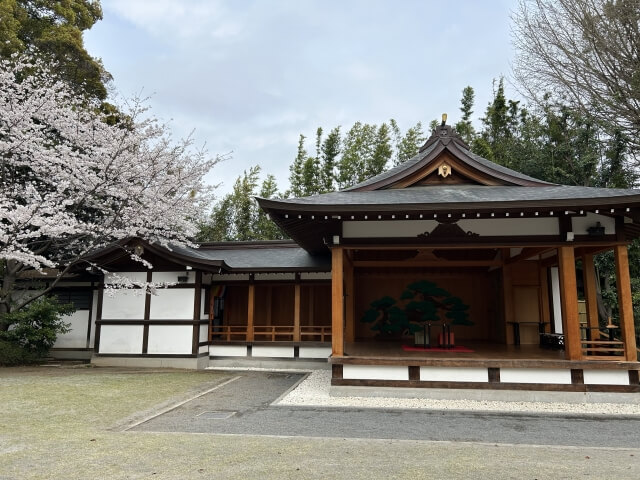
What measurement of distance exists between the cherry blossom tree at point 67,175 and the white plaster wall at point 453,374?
7507 millimetres

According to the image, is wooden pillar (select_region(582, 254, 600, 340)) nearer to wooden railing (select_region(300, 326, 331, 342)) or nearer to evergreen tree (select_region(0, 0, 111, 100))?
wooden railing (select_region(300, 326, 331, 342))

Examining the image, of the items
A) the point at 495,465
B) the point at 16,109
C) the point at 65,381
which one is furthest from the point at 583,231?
the point at 16,109

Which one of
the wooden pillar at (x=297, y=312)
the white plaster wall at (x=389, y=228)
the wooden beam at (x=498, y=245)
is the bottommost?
the wooden pillar at (x=297, y=312)

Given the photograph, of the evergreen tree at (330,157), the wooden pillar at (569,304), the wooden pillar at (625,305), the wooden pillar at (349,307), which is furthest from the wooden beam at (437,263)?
the evergreen tree at (330,157)

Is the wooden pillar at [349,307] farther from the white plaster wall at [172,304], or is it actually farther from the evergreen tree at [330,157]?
the evergreen tree at [330,157]

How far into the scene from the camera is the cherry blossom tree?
979 cm

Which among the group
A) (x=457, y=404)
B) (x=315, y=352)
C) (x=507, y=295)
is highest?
(x=507, y=295)

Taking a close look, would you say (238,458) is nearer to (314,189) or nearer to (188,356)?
(188,356)

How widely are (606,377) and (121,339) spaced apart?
36.3 ft

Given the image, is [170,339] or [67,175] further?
[170,339]

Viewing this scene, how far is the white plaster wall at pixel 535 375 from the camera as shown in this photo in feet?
24.3

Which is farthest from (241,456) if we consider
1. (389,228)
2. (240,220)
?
(240,220)

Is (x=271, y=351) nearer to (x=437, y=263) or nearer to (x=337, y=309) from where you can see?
(x=337, y=309)

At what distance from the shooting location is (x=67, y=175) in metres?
10.2
